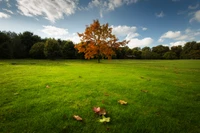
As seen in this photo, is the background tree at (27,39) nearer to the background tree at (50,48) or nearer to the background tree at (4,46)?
the background tree at (4,46)

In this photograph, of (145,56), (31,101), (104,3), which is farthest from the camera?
(145,56)

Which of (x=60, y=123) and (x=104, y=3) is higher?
(x=104, y=3)

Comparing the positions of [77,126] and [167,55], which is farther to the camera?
[167,55]

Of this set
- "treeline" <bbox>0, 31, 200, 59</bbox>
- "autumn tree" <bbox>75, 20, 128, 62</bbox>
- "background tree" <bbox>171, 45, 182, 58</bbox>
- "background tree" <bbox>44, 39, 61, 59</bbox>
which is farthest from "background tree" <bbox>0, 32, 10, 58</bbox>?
"background tree" <bbox>171, 45, 182, 58</bbox>

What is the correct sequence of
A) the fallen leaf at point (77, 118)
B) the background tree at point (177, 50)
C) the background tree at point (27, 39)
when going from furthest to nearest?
the background tree at point (177, 50) → the background tree at point (27, 39) → the fallen leaf at point (77, 118)

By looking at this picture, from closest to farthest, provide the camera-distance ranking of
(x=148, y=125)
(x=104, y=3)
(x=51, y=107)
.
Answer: (x=148, y=125) → (x=51, y=107) → (x=104, y=3)

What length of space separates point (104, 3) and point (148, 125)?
16.6 m

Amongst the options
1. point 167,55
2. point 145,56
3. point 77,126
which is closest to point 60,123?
point 77,126

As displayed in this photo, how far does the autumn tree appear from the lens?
26.7 metres

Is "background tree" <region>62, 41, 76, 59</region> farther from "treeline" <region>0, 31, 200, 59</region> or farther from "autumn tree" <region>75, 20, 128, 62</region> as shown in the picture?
"autumn tree" <region>75, 20, 128, 62</region>

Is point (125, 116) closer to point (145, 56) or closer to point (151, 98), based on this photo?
point (151, 98)

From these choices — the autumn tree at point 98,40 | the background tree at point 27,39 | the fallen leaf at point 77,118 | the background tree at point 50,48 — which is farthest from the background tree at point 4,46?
the fallen leaf at point 77,118

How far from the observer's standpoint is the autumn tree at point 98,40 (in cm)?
2672

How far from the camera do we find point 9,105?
3453mm
